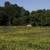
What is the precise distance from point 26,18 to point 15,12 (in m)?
7.62

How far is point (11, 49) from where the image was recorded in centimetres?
1188

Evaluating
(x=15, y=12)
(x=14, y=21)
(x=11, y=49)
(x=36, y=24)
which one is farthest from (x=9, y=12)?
(x=11, y=49)

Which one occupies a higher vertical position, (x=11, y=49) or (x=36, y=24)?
(x=11, y=49)

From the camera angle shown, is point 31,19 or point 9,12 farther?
point 9,12

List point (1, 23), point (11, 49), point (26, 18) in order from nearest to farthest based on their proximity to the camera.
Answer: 1. point (11, 49)
2. point (1, 23)
3. point (26, 18)

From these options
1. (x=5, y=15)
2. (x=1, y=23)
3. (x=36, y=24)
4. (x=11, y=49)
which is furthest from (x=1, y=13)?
(x=11, y=49)

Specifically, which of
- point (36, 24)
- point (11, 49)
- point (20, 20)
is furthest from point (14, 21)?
point (11, 49)

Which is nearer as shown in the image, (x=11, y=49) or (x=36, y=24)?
(x=11, y=49)

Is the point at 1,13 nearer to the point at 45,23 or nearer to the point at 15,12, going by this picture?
the point at 15,12

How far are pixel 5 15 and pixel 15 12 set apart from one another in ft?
19.6

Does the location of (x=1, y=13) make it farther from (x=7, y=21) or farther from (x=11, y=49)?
(x=11, y=49)

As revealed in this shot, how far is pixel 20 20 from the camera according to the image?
75312 mm

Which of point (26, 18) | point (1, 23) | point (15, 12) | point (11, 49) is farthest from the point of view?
point (15, 12)

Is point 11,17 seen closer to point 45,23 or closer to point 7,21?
point 7,21
